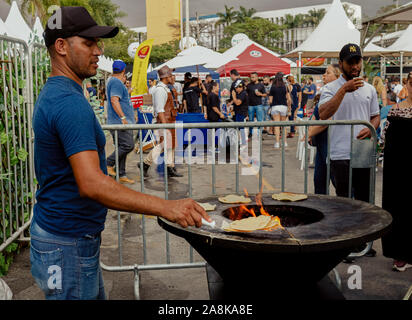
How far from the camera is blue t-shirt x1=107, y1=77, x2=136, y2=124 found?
8.17 m

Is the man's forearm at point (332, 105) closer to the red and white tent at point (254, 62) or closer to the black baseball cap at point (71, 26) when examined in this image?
the black baseball cap at point (71, 26)

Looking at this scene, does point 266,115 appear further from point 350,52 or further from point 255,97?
point 350,52

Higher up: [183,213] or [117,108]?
[117,108]

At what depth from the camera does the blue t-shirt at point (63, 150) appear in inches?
75.0

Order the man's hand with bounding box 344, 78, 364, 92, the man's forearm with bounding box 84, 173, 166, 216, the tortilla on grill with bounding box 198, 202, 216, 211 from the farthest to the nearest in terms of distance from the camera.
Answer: the man's hand with bounding box 344, 78, 364, 92 < the tortilla on grill with bounding box 198, 202, 216, 211 < the man's forearm with bounding box 84, 173, 166, 216

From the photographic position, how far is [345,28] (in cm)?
1631

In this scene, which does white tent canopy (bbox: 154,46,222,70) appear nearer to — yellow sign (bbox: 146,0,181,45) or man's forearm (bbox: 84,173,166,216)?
man's forearm (bbox: 84,173,166,216)

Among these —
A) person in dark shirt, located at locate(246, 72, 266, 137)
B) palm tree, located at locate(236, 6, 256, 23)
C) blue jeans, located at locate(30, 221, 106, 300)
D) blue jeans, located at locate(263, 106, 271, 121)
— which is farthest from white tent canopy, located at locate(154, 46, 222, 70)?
palm tree, located at locate(236, 6, 256, 23)

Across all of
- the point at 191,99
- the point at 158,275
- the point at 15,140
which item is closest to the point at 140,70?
the point at 191,99

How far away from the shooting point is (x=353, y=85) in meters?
4.38

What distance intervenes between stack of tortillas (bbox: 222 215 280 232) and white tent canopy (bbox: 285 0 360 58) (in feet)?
47.6

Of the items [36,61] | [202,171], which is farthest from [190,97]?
[36,61]

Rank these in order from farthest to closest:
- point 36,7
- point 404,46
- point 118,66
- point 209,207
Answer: point 36,7, point 404,46, point 118,66, point 209,207

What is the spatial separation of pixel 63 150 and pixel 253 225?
1129 mm
